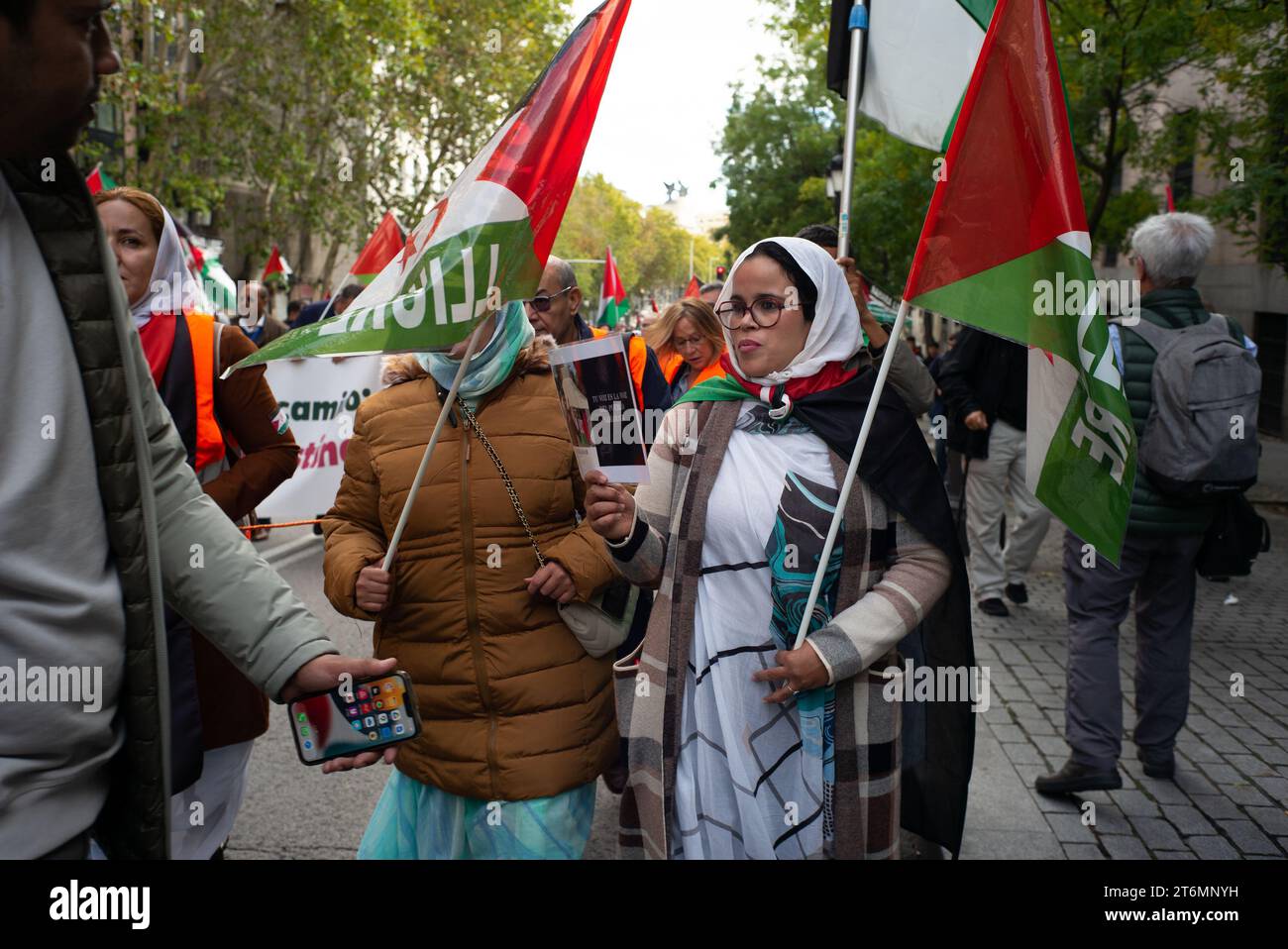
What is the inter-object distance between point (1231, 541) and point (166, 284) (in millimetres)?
4139

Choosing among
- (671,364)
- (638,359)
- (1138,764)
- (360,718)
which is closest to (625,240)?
(671,364)

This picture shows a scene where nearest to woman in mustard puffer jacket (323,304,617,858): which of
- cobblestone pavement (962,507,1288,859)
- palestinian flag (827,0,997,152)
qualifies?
cobblestone pavement (962,507,1288,859)

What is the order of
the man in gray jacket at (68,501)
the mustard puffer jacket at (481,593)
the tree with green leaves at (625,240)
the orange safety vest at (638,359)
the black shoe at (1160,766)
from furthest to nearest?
the tree with green leaves at (625,240), the orange safety vest at (638,359), the black shoe at (1160,766), the mustard puffer jacket at (481,593), the man in gray jacket at (68,501)

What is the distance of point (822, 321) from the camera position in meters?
2.77

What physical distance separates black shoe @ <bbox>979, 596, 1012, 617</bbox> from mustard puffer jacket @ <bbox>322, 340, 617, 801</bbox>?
17.9ft

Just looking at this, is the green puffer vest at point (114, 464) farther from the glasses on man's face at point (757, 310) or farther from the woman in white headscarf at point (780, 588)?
the glasses on man's face at point (757, 310)

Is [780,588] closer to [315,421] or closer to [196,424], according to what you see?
[196,424]

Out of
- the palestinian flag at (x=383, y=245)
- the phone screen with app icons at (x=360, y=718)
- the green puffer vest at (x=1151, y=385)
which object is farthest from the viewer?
Answer: the palestinian flag at (x=383, y=245)

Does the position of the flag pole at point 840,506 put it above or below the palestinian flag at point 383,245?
below

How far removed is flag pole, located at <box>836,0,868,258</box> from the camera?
3775 mm

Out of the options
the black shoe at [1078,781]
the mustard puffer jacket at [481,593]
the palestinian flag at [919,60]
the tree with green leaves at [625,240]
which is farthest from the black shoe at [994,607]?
the tree with green leaves at [625,240]

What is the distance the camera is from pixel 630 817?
9.29 ft

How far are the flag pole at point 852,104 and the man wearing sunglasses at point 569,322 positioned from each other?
1262mm

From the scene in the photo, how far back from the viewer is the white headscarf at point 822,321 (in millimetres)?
2764
